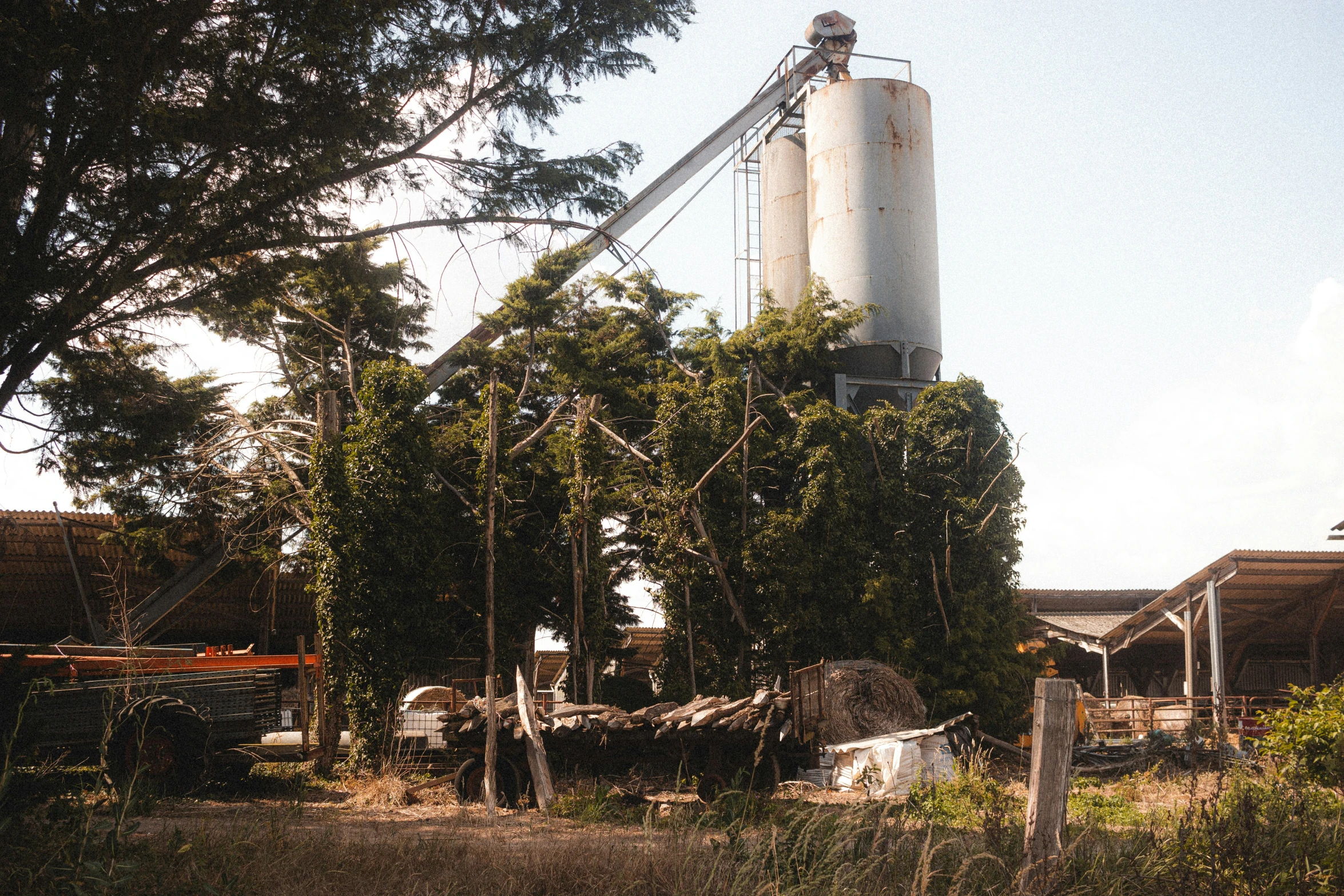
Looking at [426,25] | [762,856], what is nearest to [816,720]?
[762,856]

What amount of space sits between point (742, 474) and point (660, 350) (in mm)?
6222

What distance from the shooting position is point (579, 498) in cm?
1891

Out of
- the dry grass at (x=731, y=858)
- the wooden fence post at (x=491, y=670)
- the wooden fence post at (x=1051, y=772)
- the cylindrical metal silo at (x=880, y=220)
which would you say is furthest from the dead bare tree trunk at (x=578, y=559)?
the wooden fence post at (x=1051, y=772)

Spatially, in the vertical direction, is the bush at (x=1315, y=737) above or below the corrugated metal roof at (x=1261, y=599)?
below

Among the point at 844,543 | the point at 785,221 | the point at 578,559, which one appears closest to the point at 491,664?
the point at 578,559

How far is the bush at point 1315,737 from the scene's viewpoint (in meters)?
11.4

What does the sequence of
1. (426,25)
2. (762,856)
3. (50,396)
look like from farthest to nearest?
(50,396), (426,25), (762,856)

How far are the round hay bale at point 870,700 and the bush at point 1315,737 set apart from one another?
7.68m

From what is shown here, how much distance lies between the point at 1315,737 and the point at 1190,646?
1036cm

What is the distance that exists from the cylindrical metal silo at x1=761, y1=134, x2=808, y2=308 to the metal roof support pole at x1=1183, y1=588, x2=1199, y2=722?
13.5m

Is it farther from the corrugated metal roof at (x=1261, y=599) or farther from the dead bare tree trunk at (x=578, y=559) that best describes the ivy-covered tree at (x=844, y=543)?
the corrugated metal roof at (x=1261, y=599)

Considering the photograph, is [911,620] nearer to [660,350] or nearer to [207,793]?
[660,350]

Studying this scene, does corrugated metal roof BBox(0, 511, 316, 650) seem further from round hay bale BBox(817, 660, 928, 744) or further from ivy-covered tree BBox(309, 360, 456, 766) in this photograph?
round hay bale BBox(817, 660, 928, 744)

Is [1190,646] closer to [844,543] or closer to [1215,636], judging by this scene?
[1215,636]
